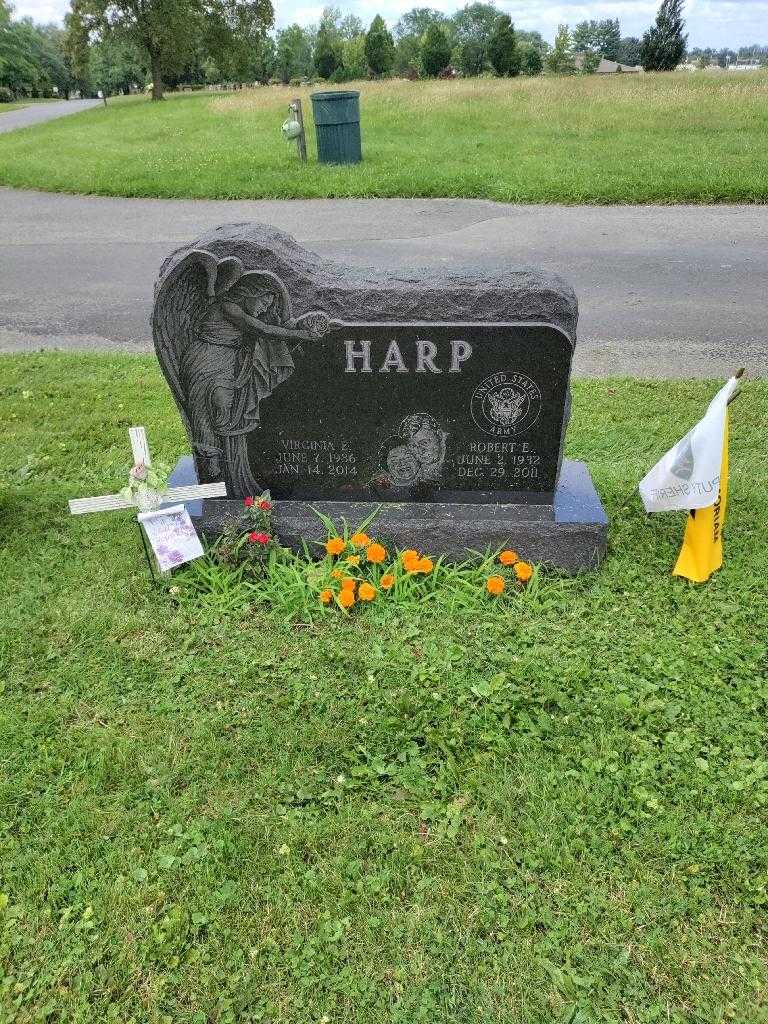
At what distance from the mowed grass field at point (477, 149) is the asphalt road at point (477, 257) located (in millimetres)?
619

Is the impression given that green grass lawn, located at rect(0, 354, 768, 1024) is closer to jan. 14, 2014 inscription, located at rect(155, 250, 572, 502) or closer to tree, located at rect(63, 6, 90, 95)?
jan. 14, 2014 inscription, located at rect(155, 250, 572, 502)


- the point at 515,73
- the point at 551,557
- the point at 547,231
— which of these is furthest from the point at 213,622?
the point at 515,73

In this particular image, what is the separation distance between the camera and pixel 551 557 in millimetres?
4383

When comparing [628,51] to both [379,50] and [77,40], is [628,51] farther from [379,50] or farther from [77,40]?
[77,40]

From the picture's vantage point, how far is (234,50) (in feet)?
126

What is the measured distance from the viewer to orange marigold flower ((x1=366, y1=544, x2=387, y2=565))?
4.22m

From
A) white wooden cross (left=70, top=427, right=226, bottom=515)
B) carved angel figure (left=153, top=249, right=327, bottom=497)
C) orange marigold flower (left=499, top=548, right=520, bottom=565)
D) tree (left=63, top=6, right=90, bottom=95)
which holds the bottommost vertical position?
orange marigold flower (left=499, top=548, right=520, bottom=565)

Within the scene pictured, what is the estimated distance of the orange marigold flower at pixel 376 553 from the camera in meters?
4.22

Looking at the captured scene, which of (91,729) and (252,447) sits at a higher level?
(252,447)

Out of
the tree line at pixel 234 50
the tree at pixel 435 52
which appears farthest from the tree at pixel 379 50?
the tree at pixel 435 52

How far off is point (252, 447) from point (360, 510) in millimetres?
714

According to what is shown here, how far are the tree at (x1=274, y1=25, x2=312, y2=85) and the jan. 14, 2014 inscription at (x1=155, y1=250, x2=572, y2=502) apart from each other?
74505mm

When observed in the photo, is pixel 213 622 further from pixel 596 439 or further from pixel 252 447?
pixel 596 439

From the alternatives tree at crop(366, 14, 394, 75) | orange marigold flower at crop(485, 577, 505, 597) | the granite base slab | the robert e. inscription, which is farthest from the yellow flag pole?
tree at crop(366, 14, 394, 75)
